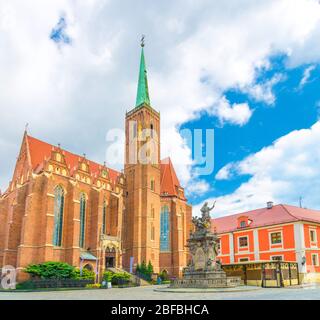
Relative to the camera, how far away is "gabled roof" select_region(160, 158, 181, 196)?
5631 centimetres

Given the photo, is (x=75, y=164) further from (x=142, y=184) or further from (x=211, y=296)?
(x=211, y=296)

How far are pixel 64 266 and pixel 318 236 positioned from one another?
28.7m

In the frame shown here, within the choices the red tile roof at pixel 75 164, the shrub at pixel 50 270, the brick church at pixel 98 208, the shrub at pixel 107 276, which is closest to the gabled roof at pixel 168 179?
the red tile roof at pixel 75 164

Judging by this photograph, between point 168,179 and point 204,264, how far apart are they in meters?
32.3

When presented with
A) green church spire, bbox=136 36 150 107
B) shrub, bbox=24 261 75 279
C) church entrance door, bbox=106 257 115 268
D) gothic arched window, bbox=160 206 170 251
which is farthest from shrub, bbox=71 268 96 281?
green church spire, bbox=136 36 150 107

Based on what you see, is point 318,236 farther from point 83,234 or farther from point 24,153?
point 24,153

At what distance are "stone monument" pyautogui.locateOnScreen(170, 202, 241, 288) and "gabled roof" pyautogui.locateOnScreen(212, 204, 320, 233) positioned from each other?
14.4 metres

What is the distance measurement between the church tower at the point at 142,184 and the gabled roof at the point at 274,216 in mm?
10528

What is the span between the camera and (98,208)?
4556cm

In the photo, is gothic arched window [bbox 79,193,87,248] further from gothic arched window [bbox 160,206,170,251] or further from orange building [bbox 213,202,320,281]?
orange building [bbox 213,202,320,281]

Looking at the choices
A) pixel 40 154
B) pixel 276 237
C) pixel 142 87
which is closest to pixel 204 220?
pixel 276 237

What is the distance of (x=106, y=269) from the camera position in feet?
142

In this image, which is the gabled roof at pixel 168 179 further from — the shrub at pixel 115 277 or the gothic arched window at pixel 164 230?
the shrub at pixel 115 277

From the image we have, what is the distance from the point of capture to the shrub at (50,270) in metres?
35.4
